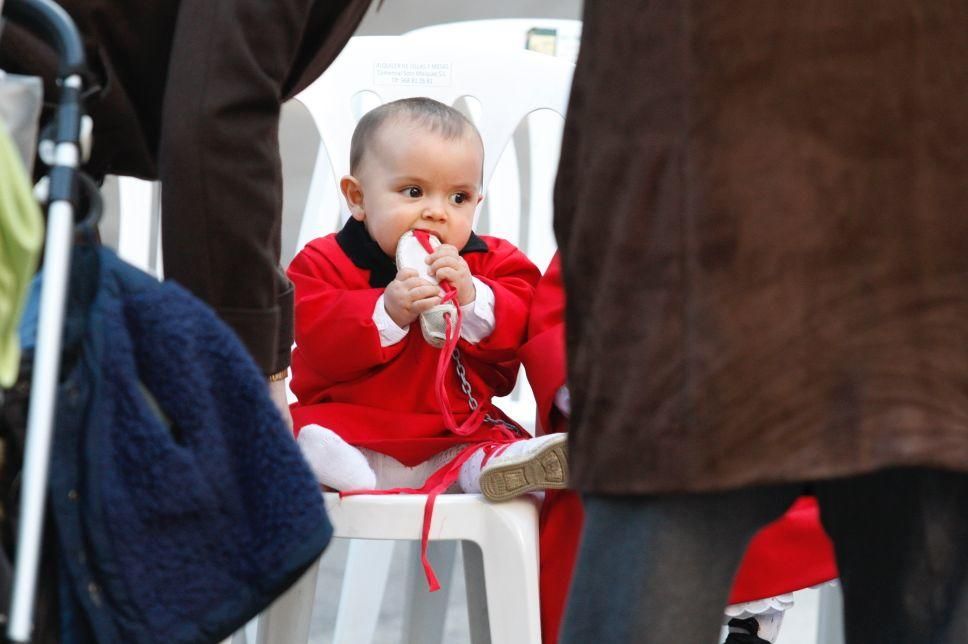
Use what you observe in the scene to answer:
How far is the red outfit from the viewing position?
1603mm

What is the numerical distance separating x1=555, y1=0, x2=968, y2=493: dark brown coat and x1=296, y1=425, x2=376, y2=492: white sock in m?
0.77

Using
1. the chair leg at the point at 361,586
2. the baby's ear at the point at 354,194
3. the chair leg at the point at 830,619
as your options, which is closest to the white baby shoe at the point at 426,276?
the baby's ear at the point at 354,194

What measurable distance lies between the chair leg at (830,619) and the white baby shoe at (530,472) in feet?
1.80

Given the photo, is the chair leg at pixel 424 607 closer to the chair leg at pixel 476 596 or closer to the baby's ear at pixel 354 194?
the chair leg at pixel 476 596

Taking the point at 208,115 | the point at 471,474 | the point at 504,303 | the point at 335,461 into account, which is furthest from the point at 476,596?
the point at 208,115

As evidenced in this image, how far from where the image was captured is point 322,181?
2178 mm

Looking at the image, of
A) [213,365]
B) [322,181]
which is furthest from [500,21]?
[213,365]

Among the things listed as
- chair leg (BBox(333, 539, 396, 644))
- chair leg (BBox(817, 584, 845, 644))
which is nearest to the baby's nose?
chair leg (BBox(333, 539, 396, 644))

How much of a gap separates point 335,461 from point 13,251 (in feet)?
2.59

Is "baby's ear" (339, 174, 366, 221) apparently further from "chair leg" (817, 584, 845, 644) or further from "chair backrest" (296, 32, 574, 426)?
"chair leg" (817, 584, 845, 644)

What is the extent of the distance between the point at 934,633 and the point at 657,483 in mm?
251

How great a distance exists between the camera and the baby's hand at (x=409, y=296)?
1.73m

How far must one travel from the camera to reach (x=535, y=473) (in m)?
1.55

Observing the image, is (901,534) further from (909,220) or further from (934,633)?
(909,220)
